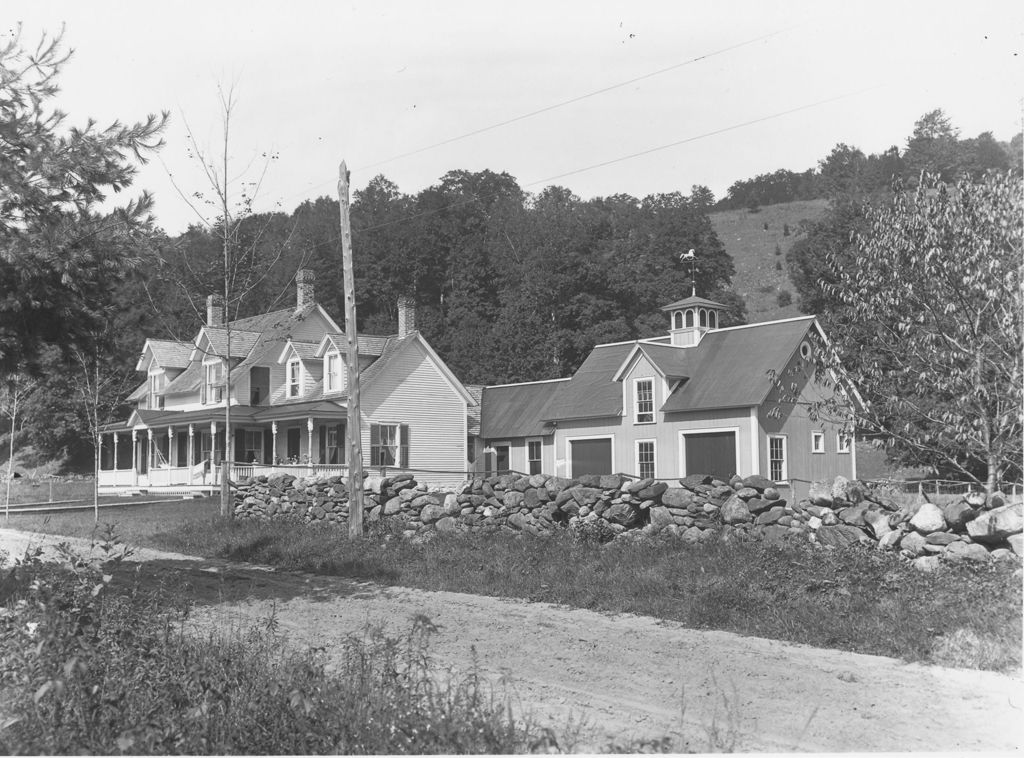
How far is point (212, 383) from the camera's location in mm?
40844

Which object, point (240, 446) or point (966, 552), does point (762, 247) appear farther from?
point (966, 552)

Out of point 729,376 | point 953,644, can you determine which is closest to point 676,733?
point 953,644

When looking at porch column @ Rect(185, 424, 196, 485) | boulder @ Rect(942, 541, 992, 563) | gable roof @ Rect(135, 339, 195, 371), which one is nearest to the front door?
porch column @ Rect(185, 424, 196, 485)

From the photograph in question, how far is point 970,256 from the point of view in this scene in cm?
1066

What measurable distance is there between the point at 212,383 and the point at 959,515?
3537 centimetres

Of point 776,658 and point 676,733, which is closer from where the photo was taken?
point 676,733

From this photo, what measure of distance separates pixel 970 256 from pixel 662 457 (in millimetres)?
23376

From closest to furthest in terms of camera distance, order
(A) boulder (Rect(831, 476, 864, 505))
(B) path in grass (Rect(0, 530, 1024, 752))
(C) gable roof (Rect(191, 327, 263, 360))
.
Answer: (B) path in grass (Rect(0, 530, 1024, 752)) → (A) boulder (Rect(831, 476, 864, 505)) → (C) gable roof (Rect(191, 327, 263, 360))

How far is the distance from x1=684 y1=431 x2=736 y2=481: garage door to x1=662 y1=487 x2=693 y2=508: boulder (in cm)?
1789

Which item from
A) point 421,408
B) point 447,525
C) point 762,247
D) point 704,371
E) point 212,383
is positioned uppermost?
point 762,247

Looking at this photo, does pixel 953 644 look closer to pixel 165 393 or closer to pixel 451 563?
pixel 451 563

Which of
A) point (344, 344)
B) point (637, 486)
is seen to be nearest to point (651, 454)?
point (344, 344)

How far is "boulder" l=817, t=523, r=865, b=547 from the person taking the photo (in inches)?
439

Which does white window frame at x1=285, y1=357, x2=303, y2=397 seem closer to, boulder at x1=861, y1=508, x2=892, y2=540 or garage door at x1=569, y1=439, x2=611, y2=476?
garage door at x1=569, y1=439, x2=611, y2=476
